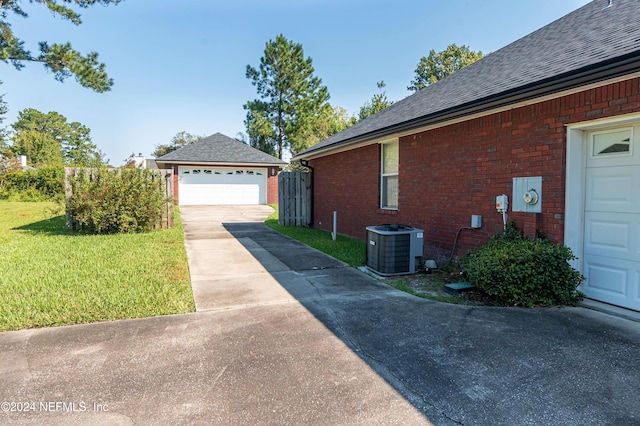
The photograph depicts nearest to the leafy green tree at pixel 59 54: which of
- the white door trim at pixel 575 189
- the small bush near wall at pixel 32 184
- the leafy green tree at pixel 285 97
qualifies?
the small bush near wall at pixel 32 184

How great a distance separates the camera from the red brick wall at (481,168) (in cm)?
470

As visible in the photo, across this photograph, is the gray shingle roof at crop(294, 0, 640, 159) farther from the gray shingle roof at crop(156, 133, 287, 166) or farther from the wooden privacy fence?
the gray shingle roof at crop(156, 133, 287, 166)

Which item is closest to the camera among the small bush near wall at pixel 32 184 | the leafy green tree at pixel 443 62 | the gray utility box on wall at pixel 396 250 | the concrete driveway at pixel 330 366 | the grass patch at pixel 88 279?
the concrete driveway at pixel 330 366

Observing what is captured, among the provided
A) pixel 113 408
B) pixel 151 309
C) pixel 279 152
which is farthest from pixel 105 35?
pixel 279 152

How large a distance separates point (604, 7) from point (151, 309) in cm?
893

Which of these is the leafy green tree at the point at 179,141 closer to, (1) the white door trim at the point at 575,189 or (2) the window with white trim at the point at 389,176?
(2) the window with white trim at the point at 389,176

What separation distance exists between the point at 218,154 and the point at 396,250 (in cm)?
1899

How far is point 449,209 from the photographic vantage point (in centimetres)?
674

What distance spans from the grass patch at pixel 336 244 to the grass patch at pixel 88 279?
10.4ft

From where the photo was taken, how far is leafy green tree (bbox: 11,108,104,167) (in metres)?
53.5

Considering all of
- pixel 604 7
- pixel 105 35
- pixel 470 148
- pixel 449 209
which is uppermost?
pixel 105 35

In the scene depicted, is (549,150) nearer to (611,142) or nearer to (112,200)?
→ (611,142)

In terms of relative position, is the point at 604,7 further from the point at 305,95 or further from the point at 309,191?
the point at 305,95

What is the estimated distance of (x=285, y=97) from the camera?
108 ft
